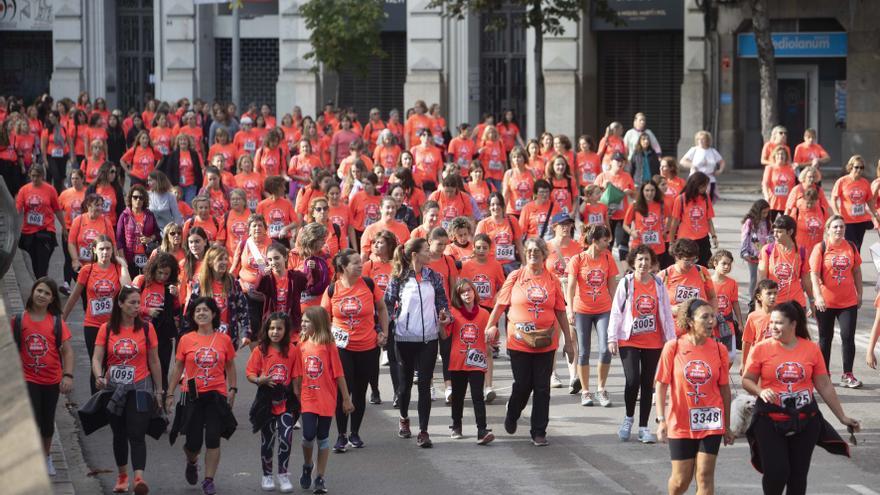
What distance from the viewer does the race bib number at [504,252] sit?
15.9 meters

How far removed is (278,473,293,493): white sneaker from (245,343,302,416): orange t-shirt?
0.42m

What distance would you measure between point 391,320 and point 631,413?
190cm

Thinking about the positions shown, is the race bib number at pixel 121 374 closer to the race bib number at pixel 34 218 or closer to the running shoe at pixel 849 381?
the running shoe at pixel 849 381

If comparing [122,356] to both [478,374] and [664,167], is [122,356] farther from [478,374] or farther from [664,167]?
[664,167]

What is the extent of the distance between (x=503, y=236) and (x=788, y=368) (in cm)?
613

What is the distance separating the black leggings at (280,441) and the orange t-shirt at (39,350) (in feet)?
4.74

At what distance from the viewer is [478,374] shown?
500 inches

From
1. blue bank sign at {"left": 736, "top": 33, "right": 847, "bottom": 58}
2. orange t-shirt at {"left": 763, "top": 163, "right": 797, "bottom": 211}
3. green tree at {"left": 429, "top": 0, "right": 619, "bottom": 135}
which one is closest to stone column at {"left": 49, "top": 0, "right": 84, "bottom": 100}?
green tree at {"left": 429, "top": 0, "right": 619, "bottom": 135}

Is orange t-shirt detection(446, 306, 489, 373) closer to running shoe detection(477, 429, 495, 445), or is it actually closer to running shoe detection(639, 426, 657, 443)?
running shoe detection(477, 429, 495, 445)

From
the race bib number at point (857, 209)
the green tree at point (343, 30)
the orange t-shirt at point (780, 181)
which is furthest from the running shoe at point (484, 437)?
the green tree at point (343, 30)

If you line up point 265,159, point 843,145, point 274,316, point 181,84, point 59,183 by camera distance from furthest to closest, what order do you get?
point 181,84, point 843,145, point 59,183, point 265,159, point 274,316

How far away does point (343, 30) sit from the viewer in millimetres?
36688

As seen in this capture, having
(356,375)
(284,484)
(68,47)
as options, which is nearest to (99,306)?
(356,375)

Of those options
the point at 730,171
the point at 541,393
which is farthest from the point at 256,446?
the point at 730,171
